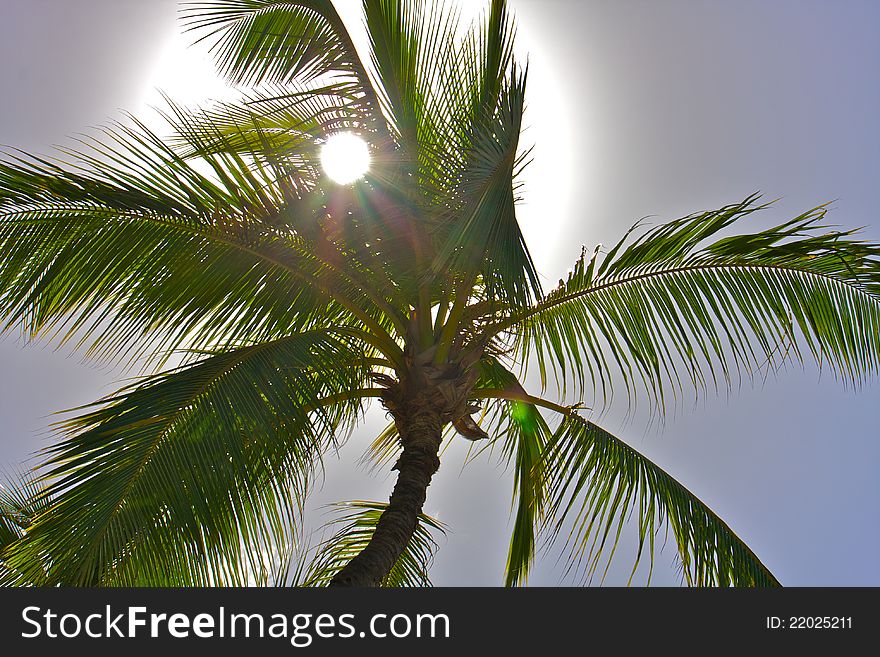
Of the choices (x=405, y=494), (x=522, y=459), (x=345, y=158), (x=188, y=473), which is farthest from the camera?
(x=522, y=459)

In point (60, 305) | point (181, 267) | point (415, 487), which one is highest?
point (181, 267)

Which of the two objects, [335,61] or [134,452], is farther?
[335,61]

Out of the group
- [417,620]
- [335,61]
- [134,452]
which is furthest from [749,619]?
[335,61]

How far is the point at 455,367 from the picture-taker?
4.69m

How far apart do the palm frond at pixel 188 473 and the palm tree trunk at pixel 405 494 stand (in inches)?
19.5

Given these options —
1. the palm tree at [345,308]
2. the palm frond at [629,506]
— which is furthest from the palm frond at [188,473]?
the palm frond at [629,506]

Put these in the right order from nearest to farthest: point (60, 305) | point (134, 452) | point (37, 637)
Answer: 1. point (37, 637)
2. point (134, 452)
3. point (60, 305)

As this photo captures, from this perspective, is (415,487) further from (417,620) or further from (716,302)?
(716,302)

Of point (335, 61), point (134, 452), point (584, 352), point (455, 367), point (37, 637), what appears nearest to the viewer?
point (37, 637)

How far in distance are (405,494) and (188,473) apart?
53.2 inches

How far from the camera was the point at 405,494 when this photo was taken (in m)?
4.30

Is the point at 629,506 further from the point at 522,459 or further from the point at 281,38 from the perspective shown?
the point at 281,38

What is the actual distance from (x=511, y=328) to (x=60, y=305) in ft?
9.31

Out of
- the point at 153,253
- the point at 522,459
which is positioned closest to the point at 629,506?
the point at 522,459
